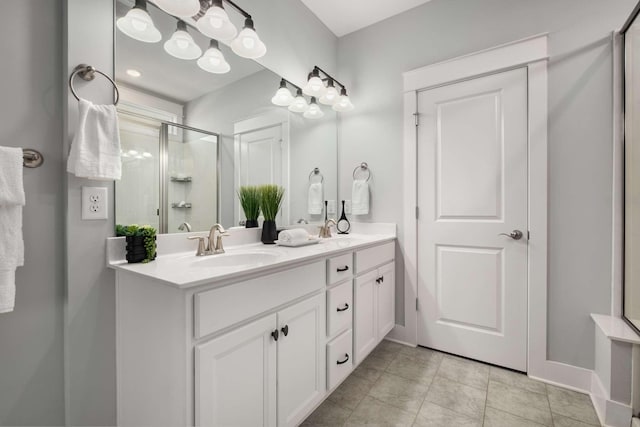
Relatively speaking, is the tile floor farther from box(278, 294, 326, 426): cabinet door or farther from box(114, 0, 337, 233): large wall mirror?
box(114, 0, 337, 233): large wall mirror

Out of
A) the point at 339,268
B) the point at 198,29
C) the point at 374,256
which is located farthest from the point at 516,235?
the point at 198,29

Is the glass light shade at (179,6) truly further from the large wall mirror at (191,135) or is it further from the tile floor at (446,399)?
the tile floor at (446,399)

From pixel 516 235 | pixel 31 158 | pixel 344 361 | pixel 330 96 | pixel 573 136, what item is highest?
pixel 330 96

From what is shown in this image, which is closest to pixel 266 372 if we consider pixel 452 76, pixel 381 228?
pixel 381 228

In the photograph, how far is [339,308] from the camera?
152 cm

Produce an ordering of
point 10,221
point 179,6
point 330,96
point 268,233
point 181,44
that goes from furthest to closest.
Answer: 1. point 330,96
2. point 268,233
3. point 181,44
4. point 179,6
5. point 10,221

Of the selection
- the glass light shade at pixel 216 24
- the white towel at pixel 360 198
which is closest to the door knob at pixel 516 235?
the white towel at pixel 360 198

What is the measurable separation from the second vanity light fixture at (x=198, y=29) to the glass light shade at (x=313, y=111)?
0.72 m

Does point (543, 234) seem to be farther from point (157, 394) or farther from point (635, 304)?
point (157, 394)

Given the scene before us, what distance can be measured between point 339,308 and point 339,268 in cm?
21

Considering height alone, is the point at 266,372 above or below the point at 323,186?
below

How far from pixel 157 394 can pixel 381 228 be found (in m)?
1.82

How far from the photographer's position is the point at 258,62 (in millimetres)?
1823

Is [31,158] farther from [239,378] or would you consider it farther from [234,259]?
[239,378]
